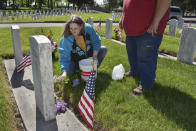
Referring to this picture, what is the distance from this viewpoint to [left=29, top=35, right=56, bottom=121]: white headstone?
6.57ft

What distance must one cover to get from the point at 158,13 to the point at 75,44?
1.51 meters

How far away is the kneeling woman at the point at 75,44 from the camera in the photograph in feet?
10.1

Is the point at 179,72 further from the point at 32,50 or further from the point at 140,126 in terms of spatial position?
the point at 32,50

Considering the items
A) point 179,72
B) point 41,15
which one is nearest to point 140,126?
point 179,72

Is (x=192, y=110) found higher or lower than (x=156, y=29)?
lower

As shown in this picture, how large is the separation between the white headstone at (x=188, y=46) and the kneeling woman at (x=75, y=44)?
2.50 metres

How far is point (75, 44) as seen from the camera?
3.33 meters

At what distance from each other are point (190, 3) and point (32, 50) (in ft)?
141

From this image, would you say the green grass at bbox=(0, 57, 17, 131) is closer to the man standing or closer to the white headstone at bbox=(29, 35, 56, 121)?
the white headstone at bbox=(29, 35, 56, 121)

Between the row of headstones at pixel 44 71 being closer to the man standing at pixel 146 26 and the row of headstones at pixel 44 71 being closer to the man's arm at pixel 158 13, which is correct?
the man standing at pixel 146 26

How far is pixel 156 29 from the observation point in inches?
101

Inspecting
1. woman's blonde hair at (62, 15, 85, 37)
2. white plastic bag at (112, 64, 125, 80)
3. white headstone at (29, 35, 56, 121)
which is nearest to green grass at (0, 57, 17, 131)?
white headstone at (29, 35, 56, 121)

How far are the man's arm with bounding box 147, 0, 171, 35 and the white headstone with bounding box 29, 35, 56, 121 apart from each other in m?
1.42

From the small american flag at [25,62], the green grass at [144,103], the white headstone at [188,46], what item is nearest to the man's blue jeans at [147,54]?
the green grass at [144,103]
